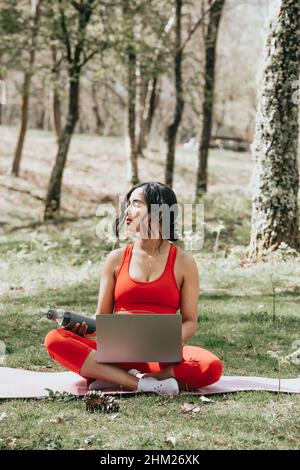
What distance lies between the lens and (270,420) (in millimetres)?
4457

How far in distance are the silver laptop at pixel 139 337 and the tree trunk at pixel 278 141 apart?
593 centimetres

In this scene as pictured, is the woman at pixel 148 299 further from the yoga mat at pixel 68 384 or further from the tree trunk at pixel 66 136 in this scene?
the tree trunk at pixel 66 136

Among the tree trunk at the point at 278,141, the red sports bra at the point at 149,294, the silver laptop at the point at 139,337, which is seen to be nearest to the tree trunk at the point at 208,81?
the tree trunk at the point at 278,141

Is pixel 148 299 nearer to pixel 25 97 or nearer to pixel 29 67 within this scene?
pixel 29 67

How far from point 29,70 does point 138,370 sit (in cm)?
1229

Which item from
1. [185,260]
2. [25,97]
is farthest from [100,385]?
[25,97]

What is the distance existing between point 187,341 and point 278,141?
14.5 ft

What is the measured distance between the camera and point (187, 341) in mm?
7129

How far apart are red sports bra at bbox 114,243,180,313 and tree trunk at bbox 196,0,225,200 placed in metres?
12.5

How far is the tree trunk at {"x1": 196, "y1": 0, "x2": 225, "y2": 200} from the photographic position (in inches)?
707

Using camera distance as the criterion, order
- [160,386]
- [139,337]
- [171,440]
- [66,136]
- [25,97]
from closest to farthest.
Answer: [171,440] < [139,337] < [160,386] < [66,136] < [25,97]

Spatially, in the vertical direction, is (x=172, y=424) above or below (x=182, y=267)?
below

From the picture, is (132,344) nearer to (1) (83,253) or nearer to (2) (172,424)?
(2) (172,424)
